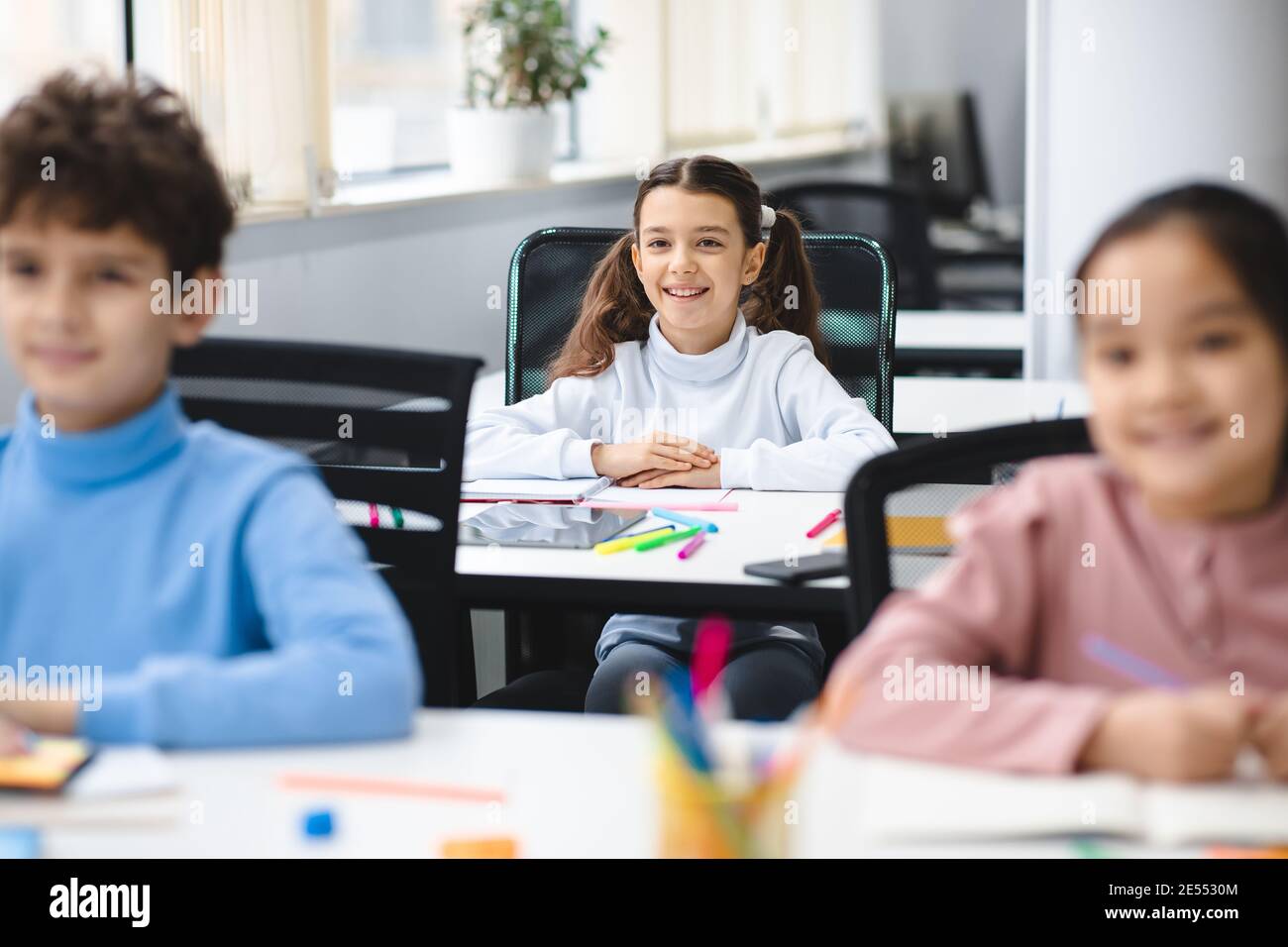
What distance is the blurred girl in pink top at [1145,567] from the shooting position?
3.28 ft

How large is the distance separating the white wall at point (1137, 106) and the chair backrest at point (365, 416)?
2050 millimetres


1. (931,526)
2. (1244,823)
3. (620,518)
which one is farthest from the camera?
(620,518)

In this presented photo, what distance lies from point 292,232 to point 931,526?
2015mm

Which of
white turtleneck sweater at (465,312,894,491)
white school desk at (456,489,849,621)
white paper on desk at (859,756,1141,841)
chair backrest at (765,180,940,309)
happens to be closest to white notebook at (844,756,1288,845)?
white paper on desk at (859,756,1141,841)

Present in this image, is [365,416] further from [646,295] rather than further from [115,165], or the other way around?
[646,295]

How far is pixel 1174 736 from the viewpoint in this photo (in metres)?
0.97

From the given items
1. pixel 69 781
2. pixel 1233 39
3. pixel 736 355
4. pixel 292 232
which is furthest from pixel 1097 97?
pixel 69 781

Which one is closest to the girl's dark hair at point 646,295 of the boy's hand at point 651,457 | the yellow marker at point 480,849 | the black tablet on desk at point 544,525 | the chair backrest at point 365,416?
the boy's hand at point 651,457

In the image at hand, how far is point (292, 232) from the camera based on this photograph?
3127 mm

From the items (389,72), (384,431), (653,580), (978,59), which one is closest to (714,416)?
(653,580)

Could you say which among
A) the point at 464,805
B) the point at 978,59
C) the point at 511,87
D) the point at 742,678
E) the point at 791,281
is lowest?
the point at 742,678

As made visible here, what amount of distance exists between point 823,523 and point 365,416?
0.64 metres

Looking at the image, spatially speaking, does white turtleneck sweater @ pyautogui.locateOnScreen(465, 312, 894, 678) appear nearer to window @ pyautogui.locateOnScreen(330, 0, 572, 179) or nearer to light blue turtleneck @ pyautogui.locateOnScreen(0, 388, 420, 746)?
light blue turtleneck @ pyautogui.locateOnScreen(0, 388, 420, 746)

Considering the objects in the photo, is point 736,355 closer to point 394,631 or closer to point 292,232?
point 292,232
